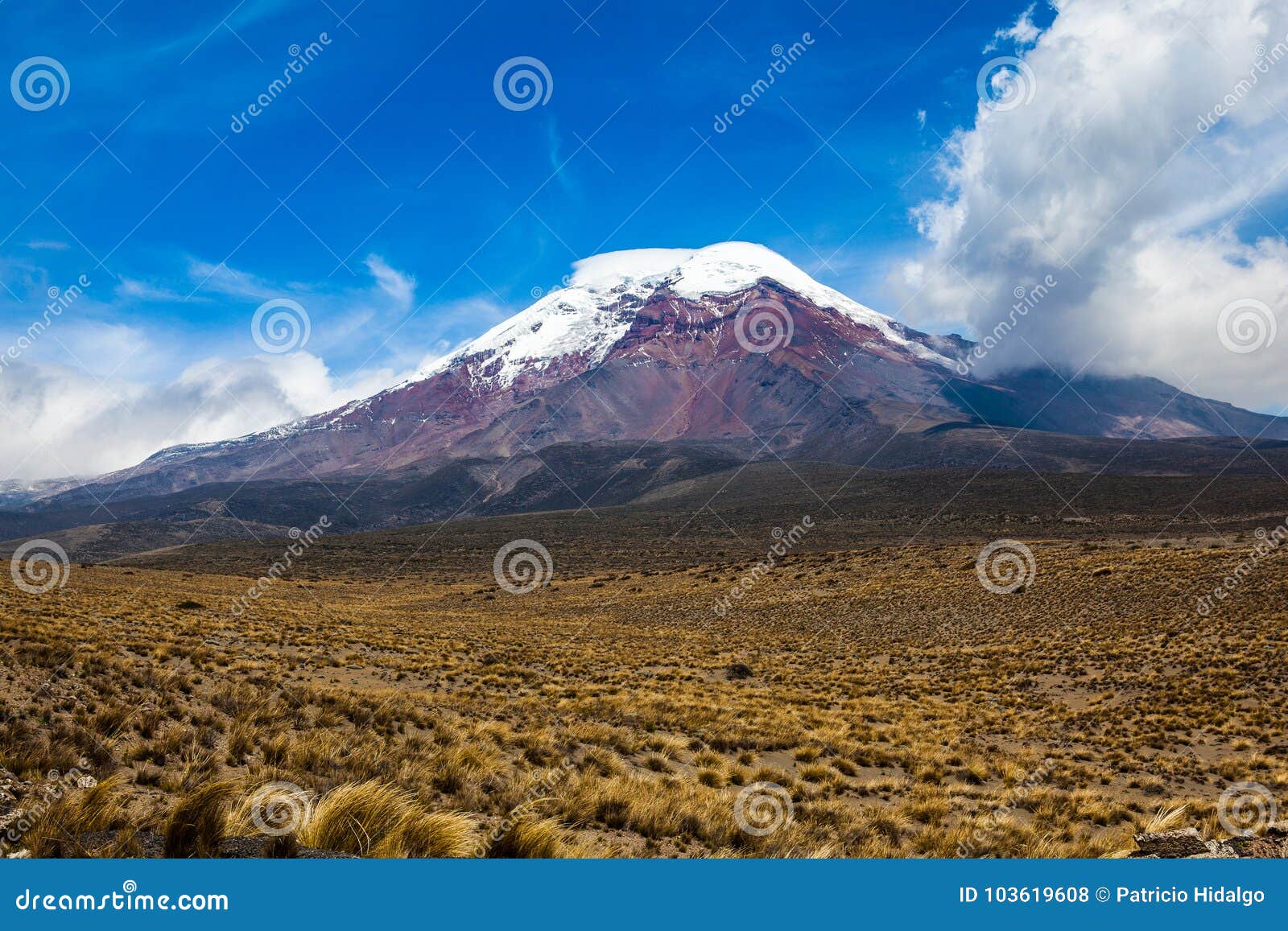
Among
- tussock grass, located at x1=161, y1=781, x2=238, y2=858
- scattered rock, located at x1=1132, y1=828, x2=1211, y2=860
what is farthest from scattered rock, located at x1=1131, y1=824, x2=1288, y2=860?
tussock grass, located at x1=161, y1=781, x2=238, y2=858

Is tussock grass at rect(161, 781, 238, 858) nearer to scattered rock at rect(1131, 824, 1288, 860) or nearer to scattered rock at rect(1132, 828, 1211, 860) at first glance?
scattered rock at rect(1131, 824, 1288, 860)

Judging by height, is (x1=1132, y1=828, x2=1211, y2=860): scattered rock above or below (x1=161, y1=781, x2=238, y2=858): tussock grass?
below

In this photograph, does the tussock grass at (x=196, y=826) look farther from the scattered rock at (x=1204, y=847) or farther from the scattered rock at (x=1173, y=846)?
the scattered rock at (x=1173, y=846)

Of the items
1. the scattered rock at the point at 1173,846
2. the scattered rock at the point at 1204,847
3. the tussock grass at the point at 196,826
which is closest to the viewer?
the tussock grass at the point at 196,826

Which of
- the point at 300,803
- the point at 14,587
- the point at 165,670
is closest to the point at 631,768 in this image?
the point at 300,803

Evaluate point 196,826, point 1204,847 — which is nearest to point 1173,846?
point 1204,847

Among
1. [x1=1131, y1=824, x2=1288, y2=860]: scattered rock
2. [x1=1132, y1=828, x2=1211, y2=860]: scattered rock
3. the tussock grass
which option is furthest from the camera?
[x1=1132, y1=828, x2=1211, y2=860]: scattered rock

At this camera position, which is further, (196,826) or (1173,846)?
(1173,846)

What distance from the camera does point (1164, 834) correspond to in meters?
6.08

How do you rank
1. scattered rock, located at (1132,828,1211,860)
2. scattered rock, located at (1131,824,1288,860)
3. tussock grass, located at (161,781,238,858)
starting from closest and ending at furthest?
1. tussock grass, located at (161,781,238,858)
2. scattered rock, located at (1131,824,1288,860)
3. scattered rock, located at (1132,828,1211,860)

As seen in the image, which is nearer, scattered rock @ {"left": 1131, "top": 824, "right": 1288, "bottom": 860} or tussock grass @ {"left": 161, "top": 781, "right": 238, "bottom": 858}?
tussock grass @ {"left": 161, "top": 781, "right": 238, "bottom": 858}

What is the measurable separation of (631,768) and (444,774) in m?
3.03

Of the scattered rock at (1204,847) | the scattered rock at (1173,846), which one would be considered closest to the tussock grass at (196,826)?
the scattered rock at (1204,847)

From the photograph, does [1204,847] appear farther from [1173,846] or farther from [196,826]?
[196,826]
